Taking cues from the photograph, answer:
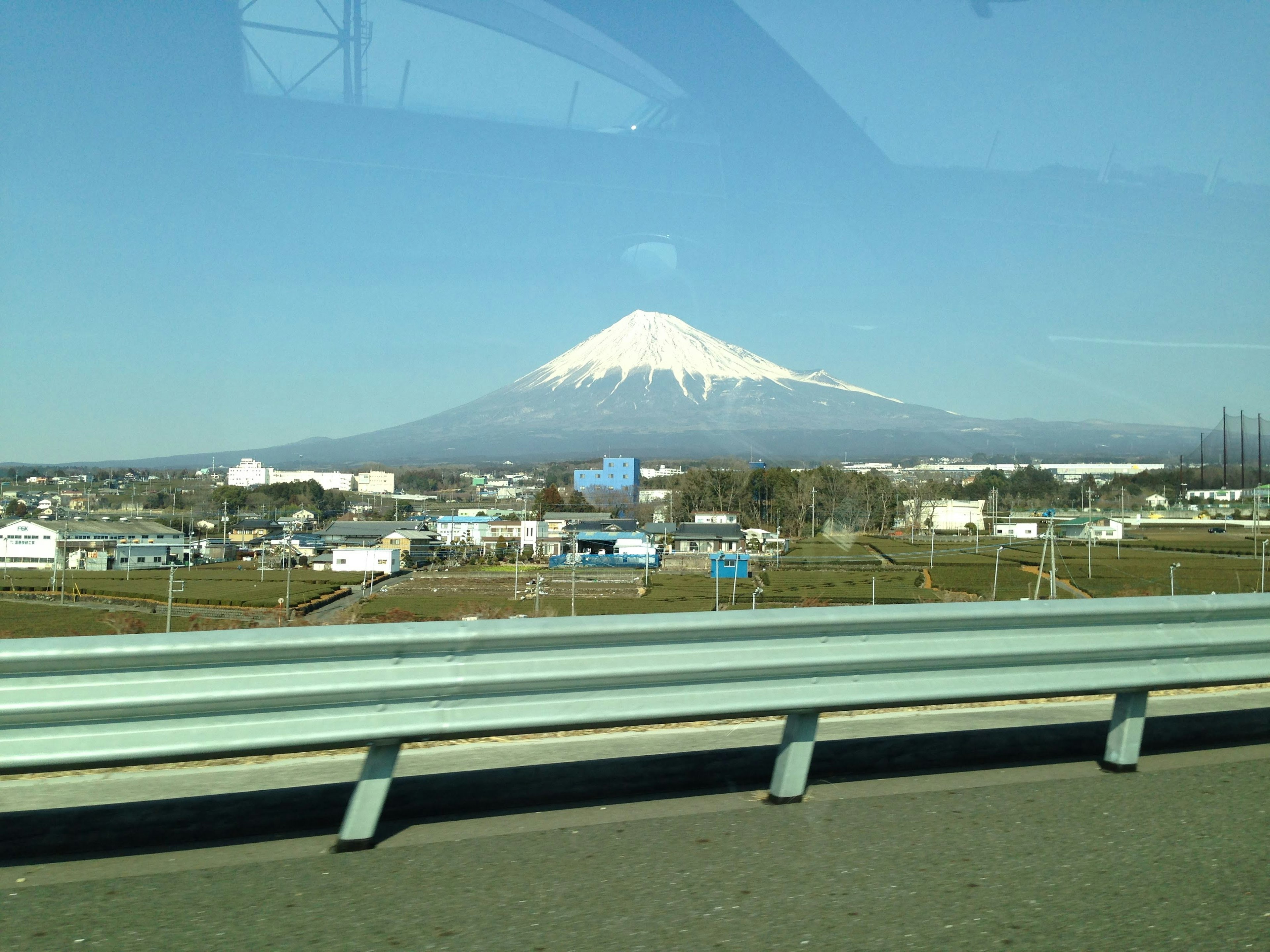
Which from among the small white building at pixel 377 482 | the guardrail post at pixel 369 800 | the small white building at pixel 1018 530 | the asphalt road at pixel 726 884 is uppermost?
the small white building at pixel 377 482

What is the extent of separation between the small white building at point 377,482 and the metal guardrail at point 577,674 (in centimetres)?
786

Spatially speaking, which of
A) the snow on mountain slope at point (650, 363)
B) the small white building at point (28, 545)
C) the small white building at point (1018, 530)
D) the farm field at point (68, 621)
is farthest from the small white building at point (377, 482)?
the snow on mountain slope at point (650, 363)

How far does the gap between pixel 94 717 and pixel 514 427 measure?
2162 centimetres

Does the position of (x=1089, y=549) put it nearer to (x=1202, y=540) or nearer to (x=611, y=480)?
(x=1202, y=540)

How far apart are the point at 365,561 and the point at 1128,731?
5.57 meters

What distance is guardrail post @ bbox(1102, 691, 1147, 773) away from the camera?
464 centimetres

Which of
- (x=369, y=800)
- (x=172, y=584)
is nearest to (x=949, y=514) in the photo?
(x=172, y=584)

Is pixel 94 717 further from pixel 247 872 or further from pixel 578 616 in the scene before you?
pixel 578 616

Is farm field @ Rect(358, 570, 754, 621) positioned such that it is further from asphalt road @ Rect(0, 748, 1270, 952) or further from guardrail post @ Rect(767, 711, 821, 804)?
asphalt road @ Rect(0, 748, 1270, 952)

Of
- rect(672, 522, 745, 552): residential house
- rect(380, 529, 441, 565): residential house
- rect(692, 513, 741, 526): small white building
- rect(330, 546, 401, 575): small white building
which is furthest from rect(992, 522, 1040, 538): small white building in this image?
rect(330, 546, 401, 575): small white building

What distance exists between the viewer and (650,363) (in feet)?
89.6

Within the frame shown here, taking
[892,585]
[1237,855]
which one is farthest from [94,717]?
[892,585]

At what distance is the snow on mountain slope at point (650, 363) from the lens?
26203 millimetres

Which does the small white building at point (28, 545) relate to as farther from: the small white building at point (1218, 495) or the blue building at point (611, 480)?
the small white building at point (1218, 495)
